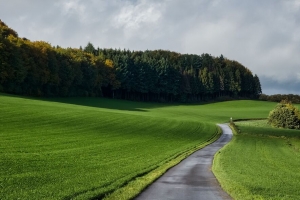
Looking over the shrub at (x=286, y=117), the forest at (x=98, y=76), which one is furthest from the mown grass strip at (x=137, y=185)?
the forest at (x=98, y=76)

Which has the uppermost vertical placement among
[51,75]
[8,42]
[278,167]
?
[8,42]

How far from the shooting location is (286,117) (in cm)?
8519

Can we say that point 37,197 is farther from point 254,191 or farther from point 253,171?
point 253,171

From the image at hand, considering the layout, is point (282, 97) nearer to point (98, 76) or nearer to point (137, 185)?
point (98, 76)

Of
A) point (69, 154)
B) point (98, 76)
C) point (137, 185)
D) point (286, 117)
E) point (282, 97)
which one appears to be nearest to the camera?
point (137, 185)

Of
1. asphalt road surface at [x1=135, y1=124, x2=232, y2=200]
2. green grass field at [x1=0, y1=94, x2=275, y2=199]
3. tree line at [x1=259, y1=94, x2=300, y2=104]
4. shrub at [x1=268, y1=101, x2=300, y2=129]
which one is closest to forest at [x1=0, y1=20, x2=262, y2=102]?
tree line at [x1=259, y1=94, x2=300, y2=104]

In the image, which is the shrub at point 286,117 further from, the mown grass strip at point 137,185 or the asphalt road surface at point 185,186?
the mown grass strip at point 137,185

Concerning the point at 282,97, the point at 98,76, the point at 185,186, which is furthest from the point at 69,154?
the point at 282,97

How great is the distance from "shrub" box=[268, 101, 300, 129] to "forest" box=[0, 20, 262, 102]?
6071 cm

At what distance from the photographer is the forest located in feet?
300

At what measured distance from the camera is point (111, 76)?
5655 inches

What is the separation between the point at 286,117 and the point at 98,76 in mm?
71698

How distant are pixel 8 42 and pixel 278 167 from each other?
77.5 m

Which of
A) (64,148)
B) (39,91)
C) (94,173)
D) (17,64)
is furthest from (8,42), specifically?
(94,173)
